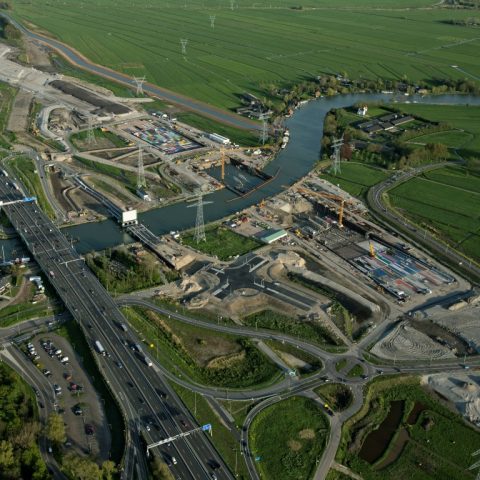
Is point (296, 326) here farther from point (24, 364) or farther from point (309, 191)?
point (309, 191)

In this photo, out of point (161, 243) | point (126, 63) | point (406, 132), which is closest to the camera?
point (161, 243)

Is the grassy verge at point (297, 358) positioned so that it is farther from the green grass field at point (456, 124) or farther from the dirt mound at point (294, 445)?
the green grass field at point (456, 124)

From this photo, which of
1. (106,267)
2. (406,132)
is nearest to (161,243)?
(106,267)

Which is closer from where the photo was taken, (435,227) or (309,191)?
(435,227)

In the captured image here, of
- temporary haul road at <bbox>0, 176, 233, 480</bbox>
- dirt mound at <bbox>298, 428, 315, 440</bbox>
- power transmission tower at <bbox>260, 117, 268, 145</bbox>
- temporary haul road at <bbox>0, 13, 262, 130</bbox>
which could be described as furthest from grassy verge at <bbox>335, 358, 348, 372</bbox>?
temporary haul road at <bbox>0, 13, 262, 130</bbox>

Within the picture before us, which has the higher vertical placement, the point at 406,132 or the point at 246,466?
the point at 406,132

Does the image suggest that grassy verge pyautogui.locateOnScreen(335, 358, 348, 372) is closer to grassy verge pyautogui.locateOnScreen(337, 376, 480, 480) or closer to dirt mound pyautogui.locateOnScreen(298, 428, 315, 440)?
grassy verge pyautogui.locateOnScreen(337, 376, 480, 480)

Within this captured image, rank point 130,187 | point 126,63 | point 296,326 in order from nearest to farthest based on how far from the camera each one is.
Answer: point 296,326 → point 130,187 → point 126,63
